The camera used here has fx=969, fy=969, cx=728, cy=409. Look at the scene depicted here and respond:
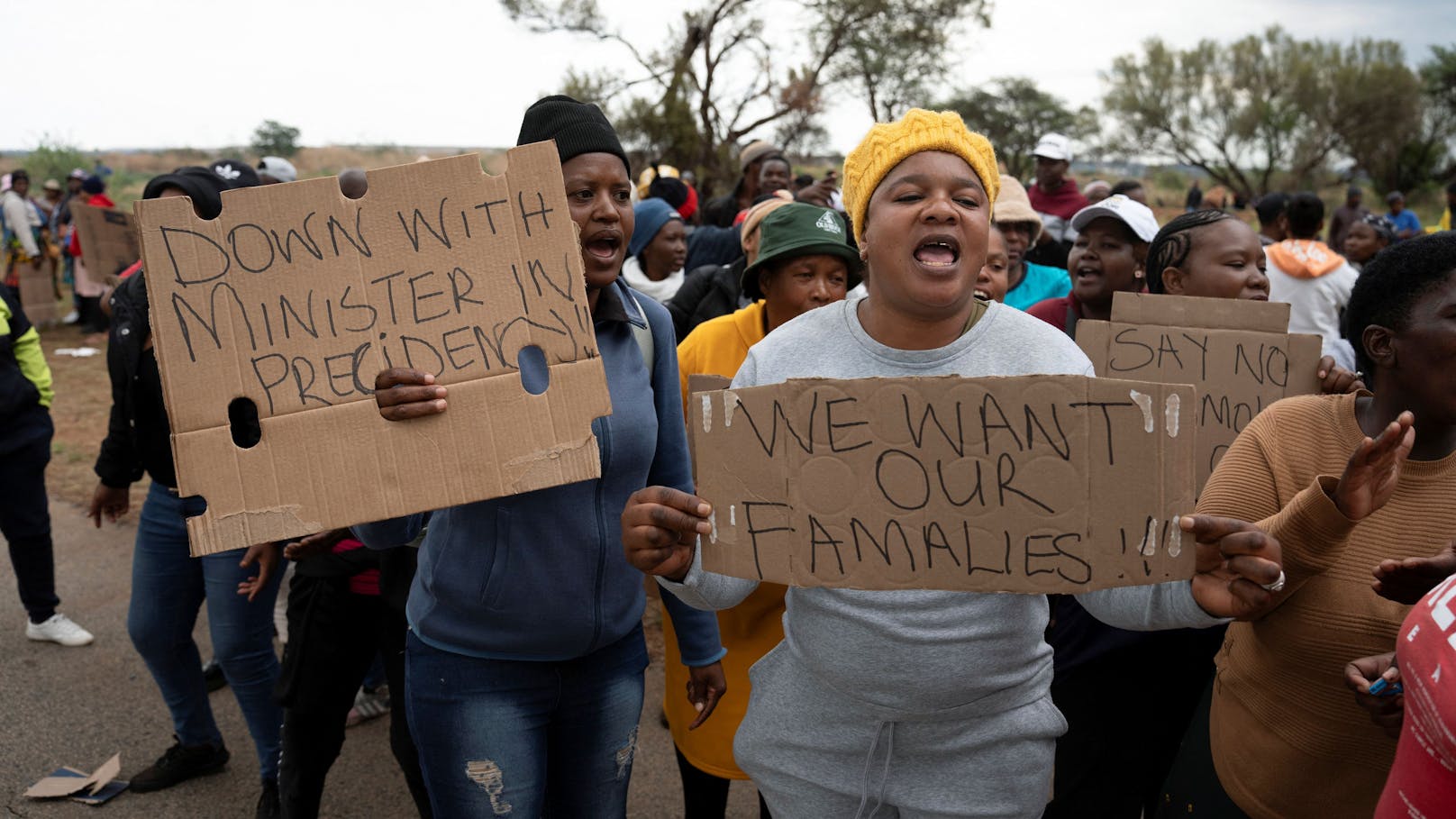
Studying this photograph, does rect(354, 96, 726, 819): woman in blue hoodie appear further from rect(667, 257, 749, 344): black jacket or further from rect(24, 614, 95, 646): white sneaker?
rect(24, 614, 95, 646): white sneaker

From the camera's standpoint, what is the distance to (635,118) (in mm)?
21688

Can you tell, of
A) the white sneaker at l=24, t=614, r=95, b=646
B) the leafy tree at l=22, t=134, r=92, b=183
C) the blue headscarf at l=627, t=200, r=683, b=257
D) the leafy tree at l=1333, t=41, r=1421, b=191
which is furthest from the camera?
the leafy tree at l=1333, t=41, r=1421, b=191

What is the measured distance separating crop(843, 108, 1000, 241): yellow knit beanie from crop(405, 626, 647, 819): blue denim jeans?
1.23 m

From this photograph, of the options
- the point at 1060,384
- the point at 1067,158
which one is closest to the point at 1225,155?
the point at 1067,158

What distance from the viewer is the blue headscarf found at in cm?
563

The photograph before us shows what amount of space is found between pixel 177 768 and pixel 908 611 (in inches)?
130

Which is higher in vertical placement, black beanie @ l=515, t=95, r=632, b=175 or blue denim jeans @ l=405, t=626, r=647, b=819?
black beanie @ l=515, t=95, r=632, b=175

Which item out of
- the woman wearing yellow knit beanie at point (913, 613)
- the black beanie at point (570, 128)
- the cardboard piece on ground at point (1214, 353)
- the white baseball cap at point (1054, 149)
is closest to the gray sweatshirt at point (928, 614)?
the woman wearing yellow knit beanie at point (913, 613)

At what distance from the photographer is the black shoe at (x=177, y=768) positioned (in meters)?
3.71

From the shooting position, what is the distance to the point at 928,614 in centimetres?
178

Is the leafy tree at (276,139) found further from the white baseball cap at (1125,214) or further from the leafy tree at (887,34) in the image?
the white baseball cap at (1125,214)

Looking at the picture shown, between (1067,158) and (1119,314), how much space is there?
17.5 ft

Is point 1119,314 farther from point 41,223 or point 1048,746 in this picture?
point 41,223

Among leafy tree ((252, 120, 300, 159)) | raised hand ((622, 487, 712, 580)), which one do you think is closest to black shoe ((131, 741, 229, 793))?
raised hand ((622, 487, 712, 580))
